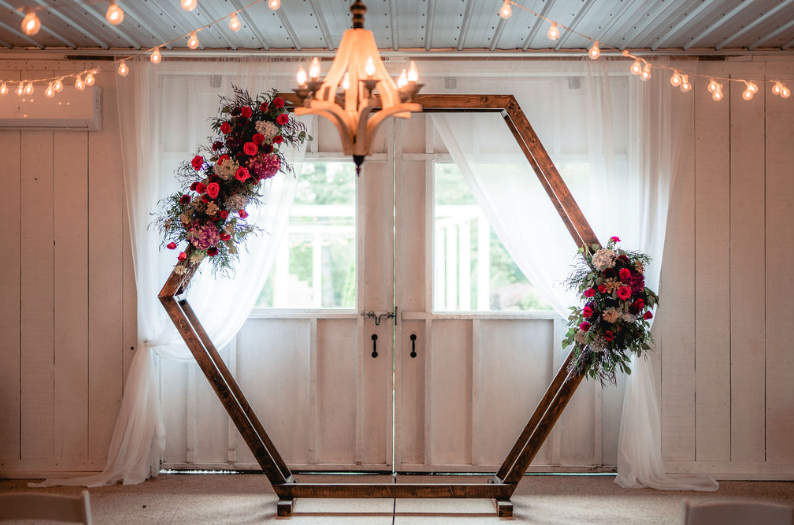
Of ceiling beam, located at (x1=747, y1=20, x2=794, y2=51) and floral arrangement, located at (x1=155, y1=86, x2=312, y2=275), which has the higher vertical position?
ceiling beam, located at (x1=747, y1=20, x2=794, y2=51)

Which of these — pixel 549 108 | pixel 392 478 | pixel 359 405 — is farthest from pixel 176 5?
pixel 392 478

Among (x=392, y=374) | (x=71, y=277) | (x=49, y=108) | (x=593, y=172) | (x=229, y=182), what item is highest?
(x=49, y=108)

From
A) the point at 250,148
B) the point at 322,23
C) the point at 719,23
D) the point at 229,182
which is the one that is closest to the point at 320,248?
the point at 229,182

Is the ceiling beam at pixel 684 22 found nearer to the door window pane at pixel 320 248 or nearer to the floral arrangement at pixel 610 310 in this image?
the floral arrangement at pixel 610 310

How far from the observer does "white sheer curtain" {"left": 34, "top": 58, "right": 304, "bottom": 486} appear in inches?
157

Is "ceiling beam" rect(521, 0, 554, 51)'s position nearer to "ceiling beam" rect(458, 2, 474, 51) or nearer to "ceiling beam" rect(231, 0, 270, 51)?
"ceiling beam" rect(458, 2, 474, 51)

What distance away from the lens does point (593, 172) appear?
405 cm

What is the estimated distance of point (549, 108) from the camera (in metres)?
4.17

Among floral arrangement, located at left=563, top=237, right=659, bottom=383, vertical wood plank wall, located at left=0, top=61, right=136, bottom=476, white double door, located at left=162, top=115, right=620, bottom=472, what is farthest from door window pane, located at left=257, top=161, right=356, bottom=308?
floral arrangement, located at left=563, top=237, right=659, bottom=383

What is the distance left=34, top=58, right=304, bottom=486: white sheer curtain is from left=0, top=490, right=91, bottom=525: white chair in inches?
87.1

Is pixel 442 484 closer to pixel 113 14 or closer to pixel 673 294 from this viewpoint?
pixel 673 294

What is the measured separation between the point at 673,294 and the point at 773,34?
1.69 meters

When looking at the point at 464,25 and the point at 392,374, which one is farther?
the point at 392,374

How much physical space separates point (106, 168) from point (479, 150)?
8.11 feet
